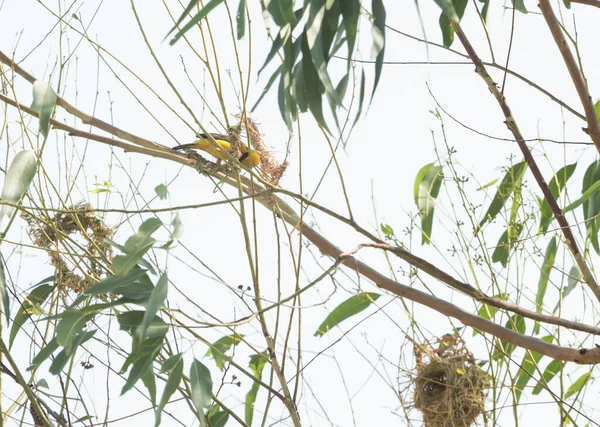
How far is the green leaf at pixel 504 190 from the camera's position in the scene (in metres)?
2.63

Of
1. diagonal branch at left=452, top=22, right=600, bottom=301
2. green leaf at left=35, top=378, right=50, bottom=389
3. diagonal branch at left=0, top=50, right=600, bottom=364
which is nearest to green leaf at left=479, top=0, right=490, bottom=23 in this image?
diagonal branch at left=452, top=22, right=600, bottom=301

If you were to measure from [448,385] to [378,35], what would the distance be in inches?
52.4

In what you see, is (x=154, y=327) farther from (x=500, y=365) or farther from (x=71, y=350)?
(x=500, y=365)

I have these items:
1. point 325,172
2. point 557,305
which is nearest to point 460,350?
point 557,305

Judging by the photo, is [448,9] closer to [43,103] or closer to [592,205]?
[43,103]

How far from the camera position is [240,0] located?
1594 mm

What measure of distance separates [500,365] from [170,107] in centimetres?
136

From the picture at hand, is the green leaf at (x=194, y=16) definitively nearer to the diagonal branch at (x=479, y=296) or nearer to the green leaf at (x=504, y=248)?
the diagonal branch at (x=479, y=296)

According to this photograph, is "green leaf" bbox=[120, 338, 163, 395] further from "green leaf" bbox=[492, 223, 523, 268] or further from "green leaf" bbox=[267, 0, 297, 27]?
"green leaf" bbox=[492, 223, 523, 268]

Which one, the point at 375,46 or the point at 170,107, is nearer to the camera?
the point at 375,46

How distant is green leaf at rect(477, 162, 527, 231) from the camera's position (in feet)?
8.63

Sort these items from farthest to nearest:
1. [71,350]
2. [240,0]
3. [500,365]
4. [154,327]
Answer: [500,365]
[154,327]
[71,350]
[240,0]

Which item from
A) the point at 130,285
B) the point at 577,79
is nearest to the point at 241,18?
the point at 130,285

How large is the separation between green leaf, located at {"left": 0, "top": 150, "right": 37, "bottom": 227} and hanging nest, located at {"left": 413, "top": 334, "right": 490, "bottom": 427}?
1.27 m
